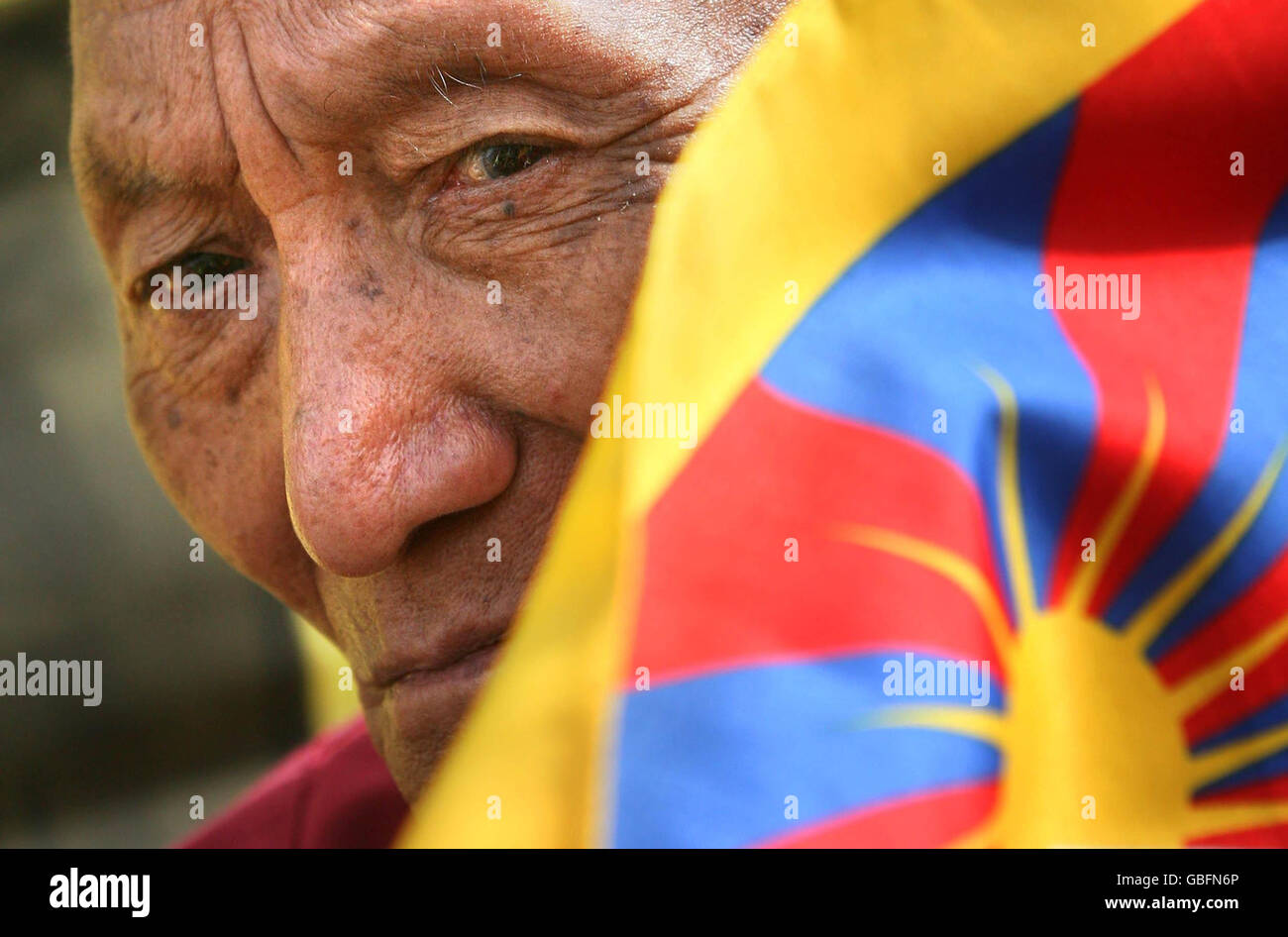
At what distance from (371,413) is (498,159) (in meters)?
0.25

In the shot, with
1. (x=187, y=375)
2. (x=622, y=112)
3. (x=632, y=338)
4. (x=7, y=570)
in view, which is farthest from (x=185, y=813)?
(x=632, y=338)

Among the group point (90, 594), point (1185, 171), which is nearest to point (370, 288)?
point (1185, 171)

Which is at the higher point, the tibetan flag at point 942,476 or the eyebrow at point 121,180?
the eyebrow at point 121,180

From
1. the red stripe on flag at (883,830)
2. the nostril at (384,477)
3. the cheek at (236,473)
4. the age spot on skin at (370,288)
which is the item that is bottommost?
the red stripe on flag at (883,830)

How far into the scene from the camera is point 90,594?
2.65 m

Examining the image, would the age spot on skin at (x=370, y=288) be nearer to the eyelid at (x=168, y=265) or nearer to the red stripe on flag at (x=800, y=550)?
the eyelid at (x=168, y=265)

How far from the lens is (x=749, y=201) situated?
78 centimetres

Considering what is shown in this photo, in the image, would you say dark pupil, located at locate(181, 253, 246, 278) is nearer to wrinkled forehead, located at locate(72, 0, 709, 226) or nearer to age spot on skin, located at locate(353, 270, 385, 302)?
wrinkled forehead, located at locate(72, 0, 709, 226)

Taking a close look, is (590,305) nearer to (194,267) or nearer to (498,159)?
(498,159)

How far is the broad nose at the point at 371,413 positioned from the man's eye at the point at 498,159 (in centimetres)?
→ 11

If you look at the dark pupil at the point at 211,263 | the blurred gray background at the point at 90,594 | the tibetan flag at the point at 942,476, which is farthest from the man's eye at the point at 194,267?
the blurred gray background at the point at 90,594

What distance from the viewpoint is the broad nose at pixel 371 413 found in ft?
3.36

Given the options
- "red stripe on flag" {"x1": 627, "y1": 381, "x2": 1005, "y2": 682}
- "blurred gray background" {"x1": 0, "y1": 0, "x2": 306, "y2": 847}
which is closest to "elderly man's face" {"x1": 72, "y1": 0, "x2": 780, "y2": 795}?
"red stripe on flag" {"x1": 627, "y1": 381, "x2": 1005, "y2": 682}
